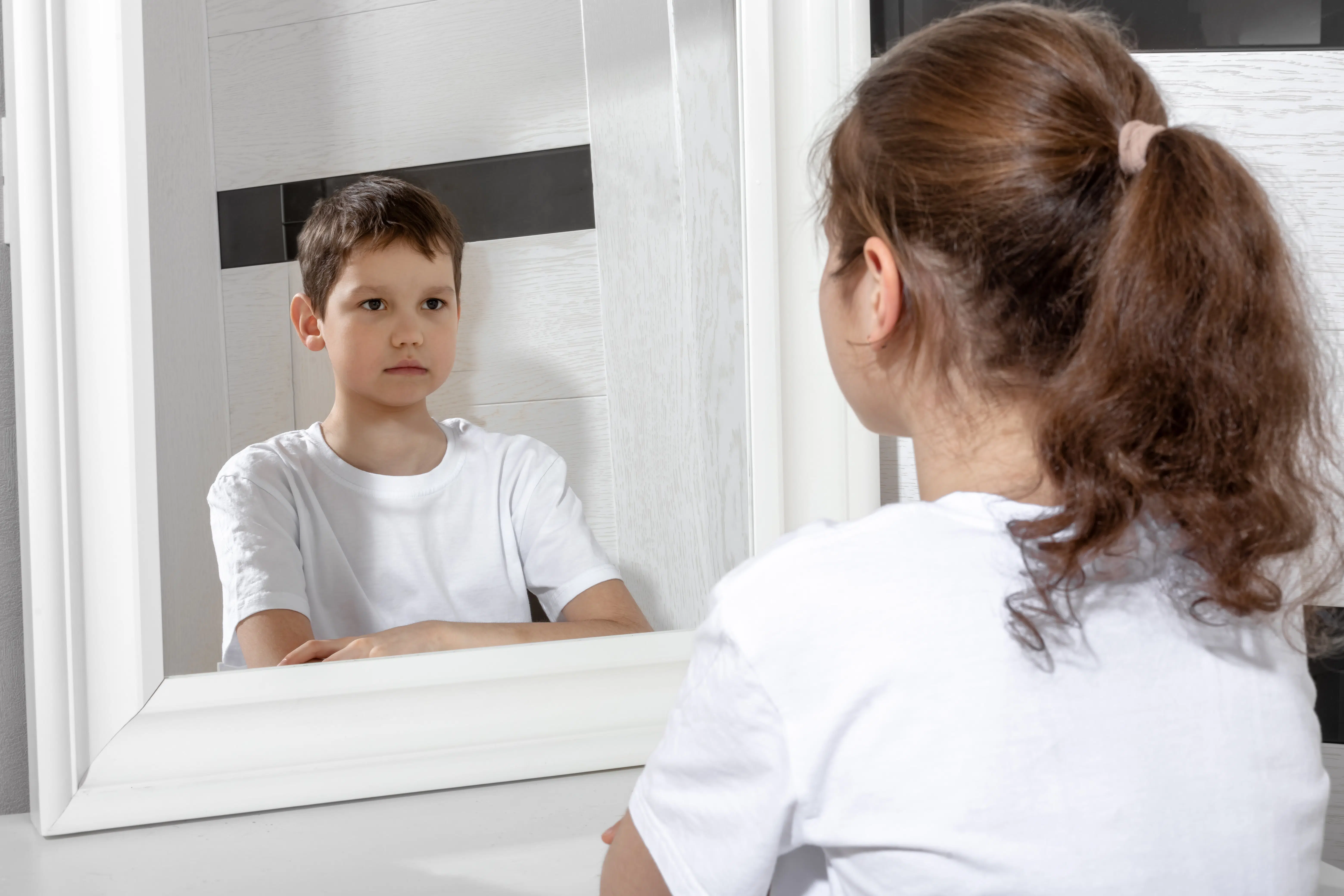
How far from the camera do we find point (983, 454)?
0.40 meters

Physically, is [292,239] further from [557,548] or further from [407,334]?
[557,548]

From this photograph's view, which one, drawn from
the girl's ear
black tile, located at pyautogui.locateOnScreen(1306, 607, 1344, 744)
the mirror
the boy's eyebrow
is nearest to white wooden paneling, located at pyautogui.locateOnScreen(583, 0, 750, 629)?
the mirror

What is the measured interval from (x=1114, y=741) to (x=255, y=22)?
25.1 inches

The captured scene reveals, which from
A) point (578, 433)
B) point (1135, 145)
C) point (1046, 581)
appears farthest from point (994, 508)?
point (578, 433)

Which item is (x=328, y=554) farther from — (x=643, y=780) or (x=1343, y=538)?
(x=1343, y=538)

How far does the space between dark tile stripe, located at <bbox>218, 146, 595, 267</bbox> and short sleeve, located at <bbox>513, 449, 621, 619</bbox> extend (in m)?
0.18

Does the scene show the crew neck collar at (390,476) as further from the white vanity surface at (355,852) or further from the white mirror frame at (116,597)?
the white vanity surface at (355,852)

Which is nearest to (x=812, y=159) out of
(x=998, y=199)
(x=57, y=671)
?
(x=998, y=199)

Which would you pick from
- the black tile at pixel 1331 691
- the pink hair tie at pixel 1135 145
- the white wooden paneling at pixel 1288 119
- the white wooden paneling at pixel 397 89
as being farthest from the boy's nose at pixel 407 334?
the black tile at pixel 1331 691

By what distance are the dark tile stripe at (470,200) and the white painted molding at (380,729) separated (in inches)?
11.0

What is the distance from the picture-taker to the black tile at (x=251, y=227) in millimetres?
639

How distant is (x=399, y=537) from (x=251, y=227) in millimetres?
223

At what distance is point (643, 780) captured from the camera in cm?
38

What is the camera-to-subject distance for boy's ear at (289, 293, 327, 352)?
0.65 m
